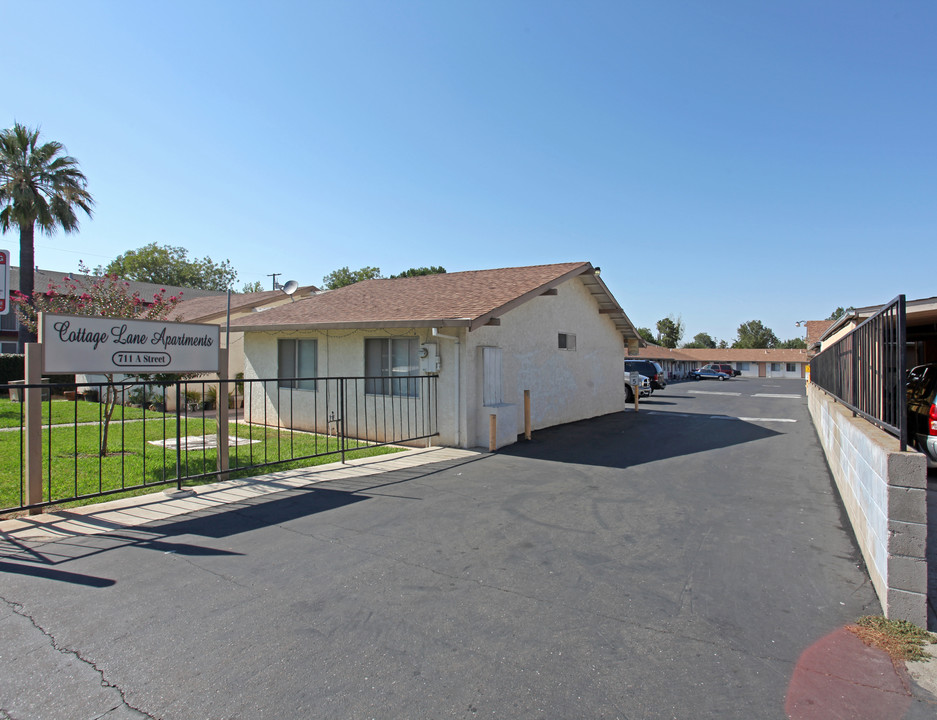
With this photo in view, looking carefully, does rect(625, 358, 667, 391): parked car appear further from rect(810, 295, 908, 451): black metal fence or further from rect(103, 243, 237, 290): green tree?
rect(103, 243, 237, 290): green tree

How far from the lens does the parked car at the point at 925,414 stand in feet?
23.4

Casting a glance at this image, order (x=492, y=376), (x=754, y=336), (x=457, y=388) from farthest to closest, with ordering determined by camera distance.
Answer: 1. (x=754, y=336)
2. (x=492, y=376)
3. (x=457, y=388)

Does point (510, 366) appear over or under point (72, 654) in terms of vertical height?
over

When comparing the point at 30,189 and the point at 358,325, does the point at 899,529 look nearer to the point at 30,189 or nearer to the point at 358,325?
the point at 358,325

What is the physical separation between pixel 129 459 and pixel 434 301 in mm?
6515

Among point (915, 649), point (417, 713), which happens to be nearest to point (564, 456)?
point (915, 649)

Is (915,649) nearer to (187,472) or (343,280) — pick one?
(187,472)

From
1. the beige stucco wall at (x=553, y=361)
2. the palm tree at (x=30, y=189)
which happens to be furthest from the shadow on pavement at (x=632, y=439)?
the palm tree at (x=30, y=189)

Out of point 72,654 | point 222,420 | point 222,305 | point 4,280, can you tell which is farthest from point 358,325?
point 222,305

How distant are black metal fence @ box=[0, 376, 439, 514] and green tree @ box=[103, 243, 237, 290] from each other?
41982mm

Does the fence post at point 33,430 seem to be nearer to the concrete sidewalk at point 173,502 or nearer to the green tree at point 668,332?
the concrete sidewalk at point 173,502

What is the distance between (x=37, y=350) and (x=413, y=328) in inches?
246

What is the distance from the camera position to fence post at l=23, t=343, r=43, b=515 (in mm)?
5707

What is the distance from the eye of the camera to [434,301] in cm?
1209
